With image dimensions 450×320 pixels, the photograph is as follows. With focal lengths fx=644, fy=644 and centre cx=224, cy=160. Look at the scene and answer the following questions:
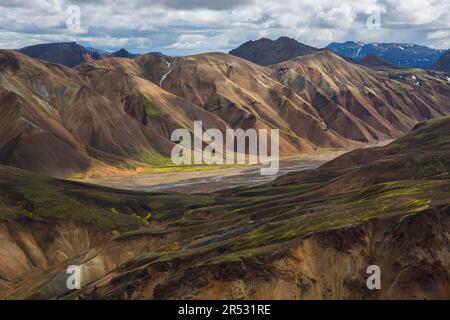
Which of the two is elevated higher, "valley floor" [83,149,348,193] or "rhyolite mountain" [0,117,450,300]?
"valley floor" [83,149,348,193]

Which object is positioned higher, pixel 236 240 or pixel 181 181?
pixel 181 181

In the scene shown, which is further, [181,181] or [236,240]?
[181,181]

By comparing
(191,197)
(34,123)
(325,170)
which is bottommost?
(191,197)

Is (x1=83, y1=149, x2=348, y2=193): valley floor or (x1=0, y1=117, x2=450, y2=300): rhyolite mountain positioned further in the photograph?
(x1=83, y1=149, x2=348, y2=193): valley floor

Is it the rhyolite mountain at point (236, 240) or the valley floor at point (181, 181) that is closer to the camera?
the rhyolite mountain at point (236, 240)

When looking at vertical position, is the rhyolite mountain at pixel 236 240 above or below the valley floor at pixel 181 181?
below
